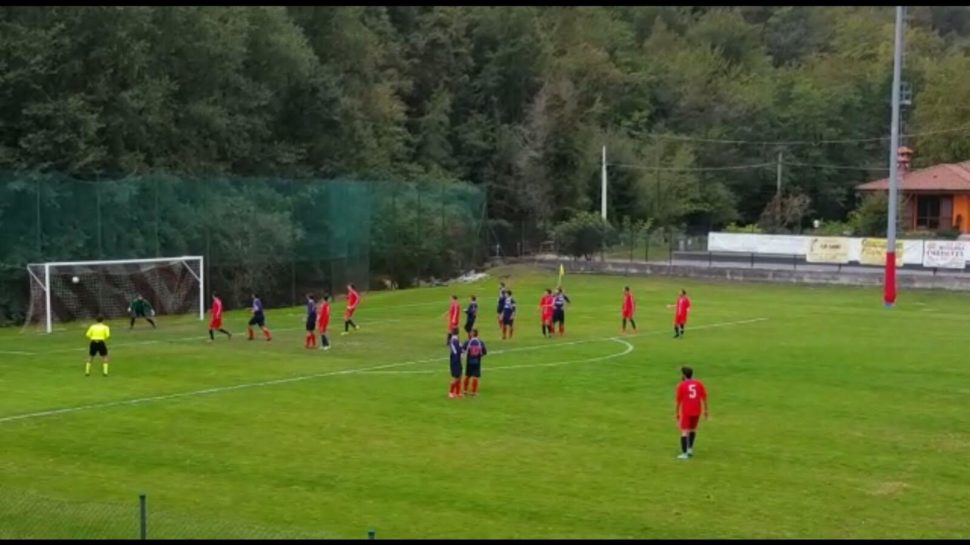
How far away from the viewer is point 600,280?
6500cm

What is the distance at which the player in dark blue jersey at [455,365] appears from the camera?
2741 cm

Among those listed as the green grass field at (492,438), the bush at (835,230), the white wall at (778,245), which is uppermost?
the bush at (835,230)

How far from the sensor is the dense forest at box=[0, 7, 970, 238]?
5503 cm

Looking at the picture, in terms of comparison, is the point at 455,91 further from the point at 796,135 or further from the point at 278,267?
the point at 278,267

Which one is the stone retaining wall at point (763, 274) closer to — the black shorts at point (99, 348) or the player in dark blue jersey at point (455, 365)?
the player in dark blue jersey at point (455, 365)

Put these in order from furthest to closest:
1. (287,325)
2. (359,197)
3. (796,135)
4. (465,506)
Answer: (796,135) < (359,197) < (287,325) < (465,506)

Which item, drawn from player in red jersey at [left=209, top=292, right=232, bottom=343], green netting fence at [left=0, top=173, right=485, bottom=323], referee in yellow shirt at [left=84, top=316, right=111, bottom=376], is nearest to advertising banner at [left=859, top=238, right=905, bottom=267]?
green netting fence at [left=0, top=173, right=485, bottom=323]

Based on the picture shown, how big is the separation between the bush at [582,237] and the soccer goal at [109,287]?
2548 cm

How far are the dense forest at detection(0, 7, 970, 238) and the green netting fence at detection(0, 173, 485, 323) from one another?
3.37 metres

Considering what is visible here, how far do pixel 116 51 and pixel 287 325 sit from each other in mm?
17689

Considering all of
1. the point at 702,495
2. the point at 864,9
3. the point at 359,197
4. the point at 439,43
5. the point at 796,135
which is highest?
the point at 864,9

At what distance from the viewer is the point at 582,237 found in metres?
70.8

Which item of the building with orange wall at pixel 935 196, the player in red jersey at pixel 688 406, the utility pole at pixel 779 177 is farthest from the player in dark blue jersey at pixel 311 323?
the utility pole at pixel 779 177

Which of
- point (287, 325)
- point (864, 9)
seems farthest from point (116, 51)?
point (864, 9)
